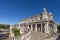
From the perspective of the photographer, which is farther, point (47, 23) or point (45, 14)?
point (45, 14)

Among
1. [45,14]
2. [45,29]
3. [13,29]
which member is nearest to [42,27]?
[45,29]

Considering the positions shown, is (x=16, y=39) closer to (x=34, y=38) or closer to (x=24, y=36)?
(x=24, y=36)

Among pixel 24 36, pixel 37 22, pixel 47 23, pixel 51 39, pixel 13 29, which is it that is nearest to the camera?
pixel 24 36

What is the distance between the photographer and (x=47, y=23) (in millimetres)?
34594

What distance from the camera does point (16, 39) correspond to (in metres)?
19.1

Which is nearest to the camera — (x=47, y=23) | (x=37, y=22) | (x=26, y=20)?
(x=47, y=23)

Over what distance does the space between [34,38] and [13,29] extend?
365 inches

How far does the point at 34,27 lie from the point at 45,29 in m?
5.05

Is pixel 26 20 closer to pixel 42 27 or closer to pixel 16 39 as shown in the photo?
pixel 42 27

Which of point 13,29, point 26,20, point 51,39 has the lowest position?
point 51,39

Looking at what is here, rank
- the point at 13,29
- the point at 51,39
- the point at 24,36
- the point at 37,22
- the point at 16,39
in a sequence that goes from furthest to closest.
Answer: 1. the point at 37,22
2. the point at 13,29
3. the point at 51,39
4. the point at 24,36
5. the point at 16,39

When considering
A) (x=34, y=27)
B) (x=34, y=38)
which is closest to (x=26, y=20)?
(x=34, y=27)

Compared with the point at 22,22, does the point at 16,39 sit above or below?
below

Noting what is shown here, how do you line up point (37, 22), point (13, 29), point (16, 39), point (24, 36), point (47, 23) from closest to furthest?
point (16, 39) < point (24, 36) < point (13, 29) < point (47, 23) < point (37, 22)
